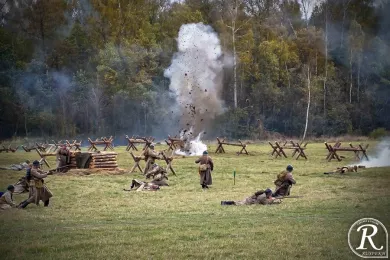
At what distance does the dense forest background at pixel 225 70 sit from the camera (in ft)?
188

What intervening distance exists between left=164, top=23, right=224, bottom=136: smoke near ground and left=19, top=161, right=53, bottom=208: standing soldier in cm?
2864

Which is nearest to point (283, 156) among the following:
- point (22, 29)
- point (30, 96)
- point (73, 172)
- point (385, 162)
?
point (385, 162)

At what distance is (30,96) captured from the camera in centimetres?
5500

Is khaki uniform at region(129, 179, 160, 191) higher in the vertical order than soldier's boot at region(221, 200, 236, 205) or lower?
lower

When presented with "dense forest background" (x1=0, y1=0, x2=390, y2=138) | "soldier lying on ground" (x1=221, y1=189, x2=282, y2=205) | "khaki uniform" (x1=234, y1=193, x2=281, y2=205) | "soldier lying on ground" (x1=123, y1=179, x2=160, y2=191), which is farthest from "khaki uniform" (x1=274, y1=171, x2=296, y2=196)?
"dense forest background" (x1=0, y1=0, x2=390, y2=138)

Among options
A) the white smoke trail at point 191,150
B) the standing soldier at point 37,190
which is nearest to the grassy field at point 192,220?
the standing soldier at point 37,190

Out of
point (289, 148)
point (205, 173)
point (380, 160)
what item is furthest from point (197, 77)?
point (205, 173)

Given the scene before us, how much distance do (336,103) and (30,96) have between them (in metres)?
31.0

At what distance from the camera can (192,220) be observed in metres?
14.5

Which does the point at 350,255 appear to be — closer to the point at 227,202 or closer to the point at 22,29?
the point at 227,202

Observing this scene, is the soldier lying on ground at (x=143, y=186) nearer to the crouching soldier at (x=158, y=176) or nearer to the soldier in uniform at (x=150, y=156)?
the crouching soldier at (x=158, y=176)

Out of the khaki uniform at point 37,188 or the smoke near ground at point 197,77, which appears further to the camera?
the smoke near ground at point 197,77

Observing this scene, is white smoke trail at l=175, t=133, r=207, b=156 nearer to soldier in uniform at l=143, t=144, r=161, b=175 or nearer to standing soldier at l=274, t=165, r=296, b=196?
soldier in uniform at l=143, t=144, r=161, b=175

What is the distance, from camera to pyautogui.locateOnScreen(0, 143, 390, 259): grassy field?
11.3m
